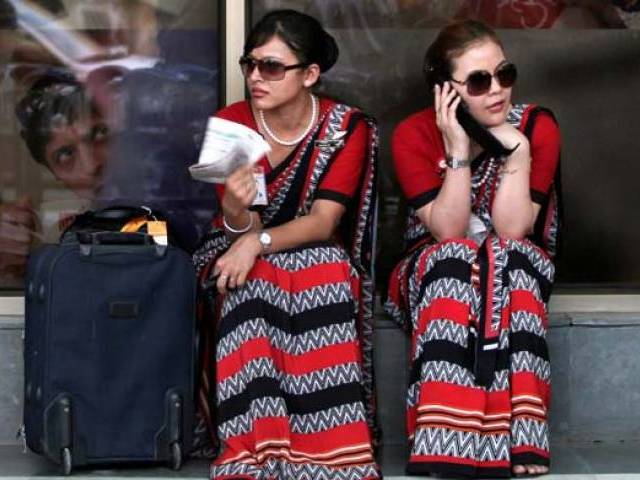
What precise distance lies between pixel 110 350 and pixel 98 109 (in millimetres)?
1138

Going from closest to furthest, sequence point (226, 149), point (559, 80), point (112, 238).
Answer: point (226, 149)
point (112, 238)
point (559, 80)

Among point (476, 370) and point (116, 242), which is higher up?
point (116, 242)

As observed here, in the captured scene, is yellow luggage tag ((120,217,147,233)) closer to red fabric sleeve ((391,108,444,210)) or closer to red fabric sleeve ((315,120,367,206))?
red fabric sleeve ((315,120,367,206))

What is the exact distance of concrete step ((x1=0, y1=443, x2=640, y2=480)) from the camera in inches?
195

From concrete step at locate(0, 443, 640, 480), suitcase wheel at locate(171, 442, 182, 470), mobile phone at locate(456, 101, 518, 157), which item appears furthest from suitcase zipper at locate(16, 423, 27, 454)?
mobile phone at locate(456, 101, 518, 157)

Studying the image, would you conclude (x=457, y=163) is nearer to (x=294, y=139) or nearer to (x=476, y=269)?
(x=476, y=269)

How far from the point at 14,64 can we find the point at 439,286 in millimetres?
1720

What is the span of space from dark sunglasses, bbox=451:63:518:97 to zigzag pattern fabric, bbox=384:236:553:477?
1.55ft

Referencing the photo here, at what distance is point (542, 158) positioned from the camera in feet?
16.9

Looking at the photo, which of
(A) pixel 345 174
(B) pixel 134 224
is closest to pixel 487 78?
(A) pixel 345 174

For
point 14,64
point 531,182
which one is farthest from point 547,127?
point 14,64

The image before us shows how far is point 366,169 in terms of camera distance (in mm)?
5266

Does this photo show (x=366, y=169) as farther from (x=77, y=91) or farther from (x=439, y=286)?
(x=77, y=91)

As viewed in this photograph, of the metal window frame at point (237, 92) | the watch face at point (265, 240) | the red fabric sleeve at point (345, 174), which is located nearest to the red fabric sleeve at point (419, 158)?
the red fabric sleeve at point (345, 174)
